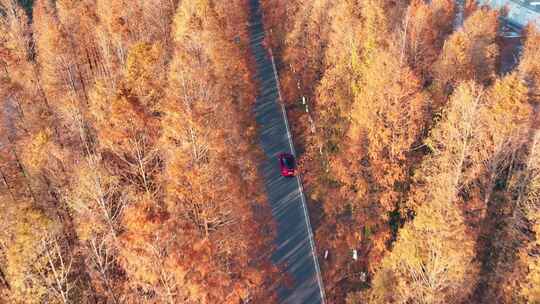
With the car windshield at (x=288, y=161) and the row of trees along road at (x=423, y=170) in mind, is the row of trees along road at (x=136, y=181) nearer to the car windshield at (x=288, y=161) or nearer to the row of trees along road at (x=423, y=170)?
the car windshield at (x=288, y=161)

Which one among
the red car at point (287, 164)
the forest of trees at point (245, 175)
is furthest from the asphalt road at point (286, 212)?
the forest of trees at point (245, 175)

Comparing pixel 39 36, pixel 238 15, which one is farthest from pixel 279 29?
pixel 39 36

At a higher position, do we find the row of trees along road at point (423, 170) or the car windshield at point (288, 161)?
the row of trees along road at point (423, 170)

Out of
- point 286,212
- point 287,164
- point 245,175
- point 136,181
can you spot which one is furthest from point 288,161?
point 136,181

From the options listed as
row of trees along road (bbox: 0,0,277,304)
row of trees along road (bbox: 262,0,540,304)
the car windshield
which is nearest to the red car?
the car windshield

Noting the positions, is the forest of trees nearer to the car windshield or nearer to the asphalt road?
the asphalt road

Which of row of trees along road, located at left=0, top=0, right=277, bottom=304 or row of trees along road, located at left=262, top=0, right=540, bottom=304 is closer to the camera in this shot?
row of trees along road, located at left=0, top=0, right=277, bottom=304

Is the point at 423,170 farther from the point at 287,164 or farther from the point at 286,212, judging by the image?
the point at 287,164
